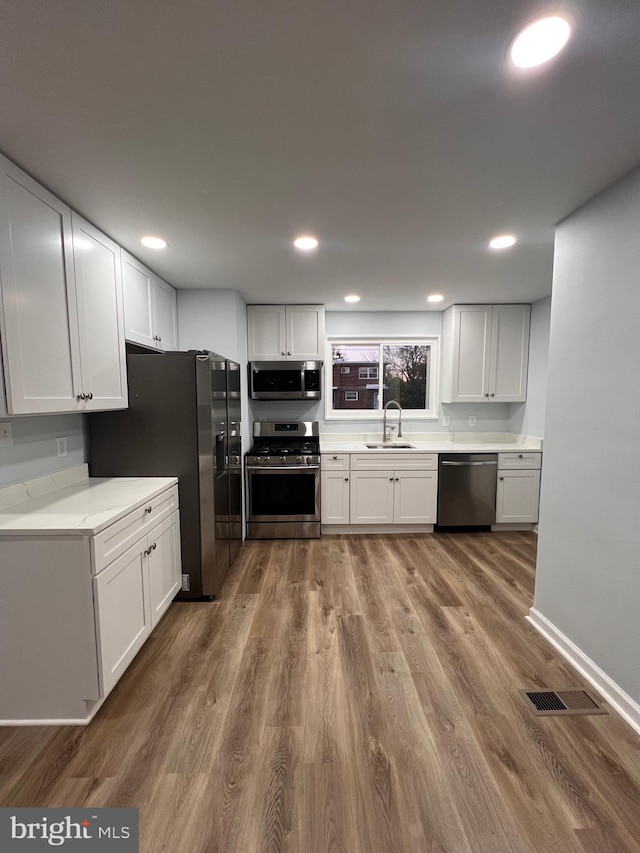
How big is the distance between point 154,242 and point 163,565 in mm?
2044

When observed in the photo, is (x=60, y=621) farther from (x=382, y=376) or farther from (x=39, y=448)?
(x=382, y=376)

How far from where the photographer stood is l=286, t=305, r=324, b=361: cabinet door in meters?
3.72

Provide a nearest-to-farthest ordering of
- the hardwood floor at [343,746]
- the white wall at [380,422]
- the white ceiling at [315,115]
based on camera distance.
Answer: the white ceiling at [315,115], the hardwood floor at [343,746], the white wall at [380,422]

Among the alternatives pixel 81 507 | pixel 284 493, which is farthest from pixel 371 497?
pixel 81 507

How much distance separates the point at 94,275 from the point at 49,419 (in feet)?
2.86

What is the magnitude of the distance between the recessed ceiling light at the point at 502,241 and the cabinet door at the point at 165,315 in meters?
2.50

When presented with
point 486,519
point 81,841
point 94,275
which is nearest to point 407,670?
point 81,841

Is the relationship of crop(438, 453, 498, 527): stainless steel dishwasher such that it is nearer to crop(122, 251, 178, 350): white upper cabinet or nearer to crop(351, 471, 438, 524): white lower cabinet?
crop(351, 471, 438, 524): white lower cabinet

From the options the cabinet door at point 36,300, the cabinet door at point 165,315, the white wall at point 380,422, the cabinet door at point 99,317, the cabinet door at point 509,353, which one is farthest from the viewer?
the white wall at point 380,422

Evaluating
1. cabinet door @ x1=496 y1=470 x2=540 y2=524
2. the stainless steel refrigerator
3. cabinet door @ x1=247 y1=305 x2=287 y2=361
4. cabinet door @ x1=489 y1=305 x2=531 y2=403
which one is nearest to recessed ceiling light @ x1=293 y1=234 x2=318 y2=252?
the stainless steel refrigerator

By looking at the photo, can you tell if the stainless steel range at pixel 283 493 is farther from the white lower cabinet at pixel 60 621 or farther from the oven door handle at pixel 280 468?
the white lower cabinet at pixel 60 621

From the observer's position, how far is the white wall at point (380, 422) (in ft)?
13.4

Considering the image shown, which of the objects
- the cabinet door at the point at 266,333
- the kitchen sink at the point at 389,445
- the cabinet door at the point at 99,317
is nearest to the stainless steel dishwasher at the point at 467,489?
the kitchen sink at the point at 389,445

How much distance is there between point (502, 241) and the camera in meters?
2.27
